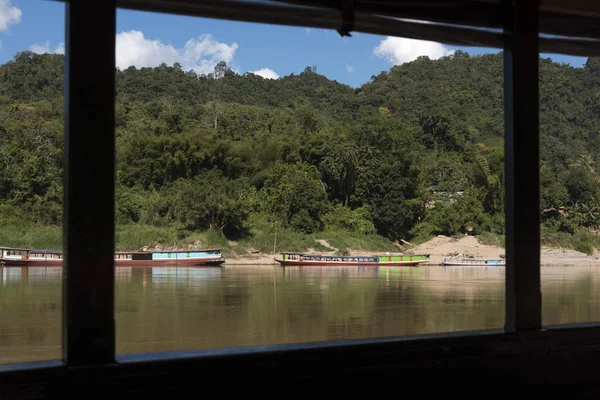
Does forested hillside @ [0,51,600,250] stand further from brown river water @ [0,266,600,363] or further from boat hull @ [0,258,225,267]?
brown river water @ [0,266,600,363]

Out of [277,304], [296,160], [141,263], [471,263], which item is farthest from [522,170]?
[296,160]

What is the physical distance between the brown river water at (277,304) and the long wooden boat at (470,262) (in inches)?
7.2

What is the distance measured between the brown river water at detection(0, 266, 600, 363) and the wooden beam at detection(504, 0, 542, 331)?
8.40 m

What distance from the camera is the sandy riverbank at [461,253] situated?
65.9 ft

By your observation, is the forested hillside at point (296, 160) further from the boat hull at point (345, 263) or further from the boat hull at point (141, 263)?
the boat hull at point (345, 263)

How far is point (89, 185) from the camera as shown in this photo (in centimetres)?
96

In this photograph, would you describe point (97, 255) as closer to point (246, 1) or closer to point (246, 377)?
point (246, 377)

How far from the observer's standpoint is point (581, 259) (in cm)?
2098

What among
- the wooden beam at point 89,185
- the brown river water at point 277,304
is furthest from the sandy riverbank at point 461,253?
the wooden beam at point 89,185

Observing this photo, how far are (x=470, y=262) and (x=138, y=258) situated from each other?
950 cm

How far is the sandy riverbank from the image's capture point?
65.9ft

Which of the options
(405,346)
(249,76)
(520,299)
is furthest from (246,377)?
(249,76)

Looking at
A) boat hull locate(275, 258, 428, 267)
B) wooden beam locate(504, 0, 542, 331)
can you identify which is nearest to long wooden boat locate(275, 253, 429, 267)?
boat hull locate(275, 258, 428, 267)

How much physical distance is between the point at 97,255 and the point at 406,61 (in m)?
32.5
